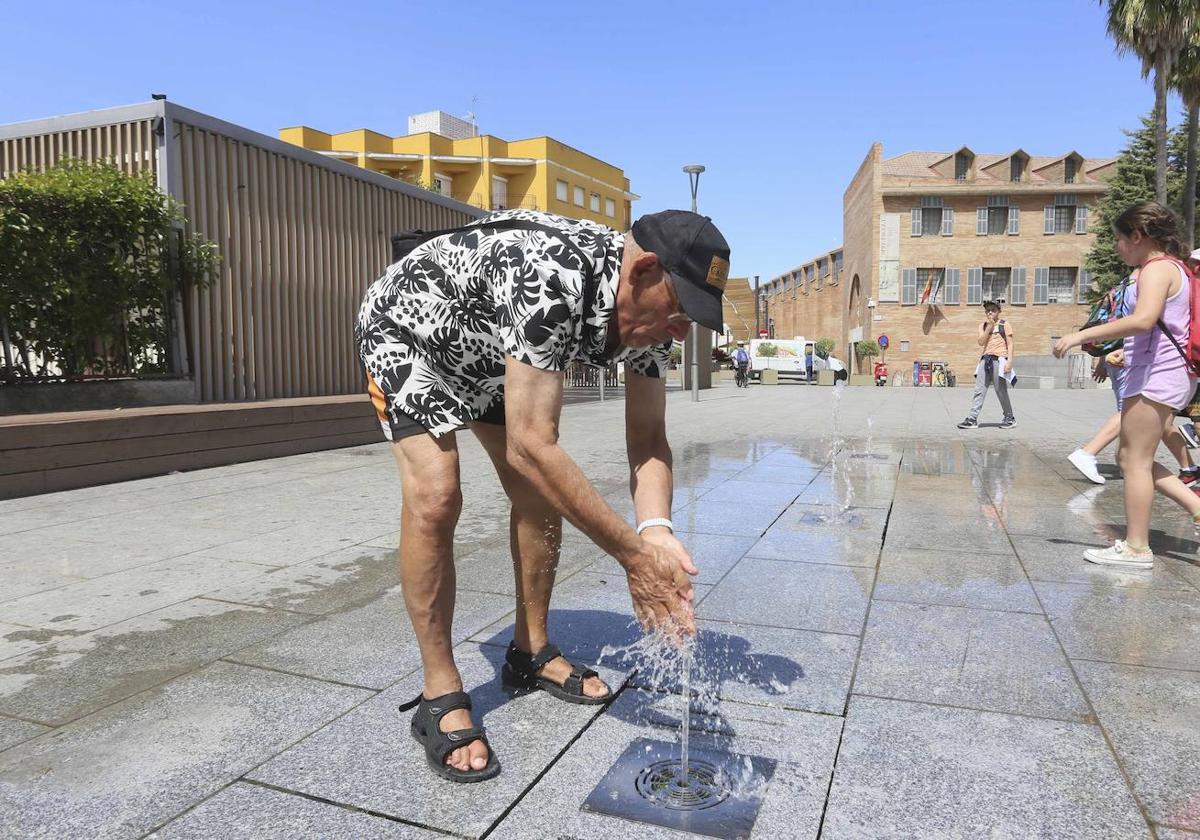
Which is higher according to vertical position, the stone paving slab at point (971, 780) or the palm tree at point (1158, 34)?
the palm tree at point (1158, 34)

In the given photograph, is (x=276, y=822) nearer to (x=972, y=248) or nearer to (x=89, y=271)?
(x=89, y=271)

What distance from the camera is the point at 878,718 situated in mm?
2475

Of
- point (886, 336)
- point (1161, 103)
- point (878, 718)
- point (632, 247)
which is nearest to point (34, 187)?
point (632, 247)

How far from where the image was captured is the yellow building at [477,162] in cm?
4972

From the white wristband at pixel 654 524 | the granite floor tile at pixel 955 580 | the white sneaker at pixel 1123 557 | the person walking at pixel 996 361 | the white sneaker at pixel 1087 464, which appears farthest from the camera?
the person walking at pixel 996 361

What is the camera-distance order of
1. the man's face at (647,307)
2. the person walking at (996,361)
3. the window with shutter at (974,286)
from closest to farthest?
the man's face at (647,307) → the person walking at (996,361) → the window with shutter at (974,286)

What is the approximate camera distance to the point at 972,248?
46094 mm

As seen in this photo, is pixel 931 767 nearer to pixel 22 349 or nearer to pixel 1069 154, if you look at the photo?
pixel 22 349

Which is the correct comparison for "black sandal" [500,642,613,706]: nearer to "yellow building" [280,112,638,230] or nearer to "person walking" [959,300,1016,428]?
"person walking" [959,300,1016,428]

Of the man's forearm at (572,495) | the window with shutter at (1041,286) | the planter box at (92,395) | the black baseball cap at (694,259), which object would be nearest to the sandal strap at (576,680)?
the man's forearm at (572,495)

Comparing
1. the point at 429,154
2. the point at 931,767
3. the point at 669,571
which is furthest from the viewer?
the point at 429,154

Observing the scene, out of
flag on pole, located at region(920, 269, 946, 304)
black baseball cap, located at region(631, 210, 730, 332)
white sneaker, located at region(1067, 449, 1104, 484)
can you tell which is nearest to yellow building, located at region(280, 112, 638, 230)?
flag on pole, located at region(920, 269, 946, 304)

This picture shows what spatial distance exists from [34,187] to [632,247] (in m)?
7.53

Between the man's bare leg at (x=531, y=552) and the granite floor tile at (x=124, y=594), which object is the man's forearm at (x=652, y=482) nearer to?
the man's bare leg at (x=531, y=552)
